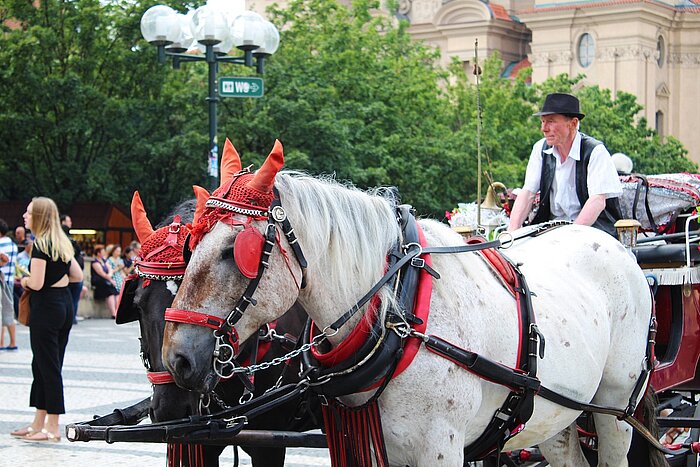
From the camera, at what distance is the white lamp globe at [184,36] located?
15156 mm

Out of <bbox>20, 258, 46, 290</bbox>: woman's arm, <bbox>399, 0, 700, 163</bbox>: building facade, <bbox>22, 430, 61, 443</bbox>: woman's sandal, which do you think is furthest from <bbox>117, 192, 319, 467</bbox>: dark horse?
<bbox>399, 0, 700, 163</bbox>: building facade

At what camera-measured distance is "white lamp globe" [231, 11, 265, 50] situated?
1484 centimetres

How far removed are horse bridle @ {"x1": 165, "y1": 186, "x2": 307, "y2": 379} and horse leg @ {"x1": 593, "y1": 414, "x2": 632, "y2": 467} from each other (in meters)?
2.18

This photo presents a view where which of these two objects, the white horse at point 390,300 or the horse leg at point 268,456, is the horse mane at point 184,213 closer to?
the horse leg at point 268,456

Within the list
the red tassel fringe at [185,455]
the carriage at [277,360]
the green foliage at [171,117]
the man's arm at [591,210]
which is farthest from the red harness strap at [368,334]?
the green foliage at [171,117]

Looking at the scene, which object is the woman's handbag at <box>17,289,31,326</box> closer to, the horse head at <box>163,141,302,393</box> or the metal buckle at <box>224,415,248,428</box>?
the metal buckle at <box>224,415,248,428</box>

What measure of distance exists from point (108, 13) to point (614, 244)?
24798 millimetres

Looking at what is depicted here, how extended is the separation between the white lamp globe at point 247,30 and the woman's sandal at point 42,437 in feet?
24.2

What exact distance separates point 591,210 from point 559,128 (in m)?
0.51

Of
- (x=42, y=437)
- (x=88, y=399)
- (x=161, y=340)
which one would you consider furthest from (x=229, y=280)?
(x=88, y=399)

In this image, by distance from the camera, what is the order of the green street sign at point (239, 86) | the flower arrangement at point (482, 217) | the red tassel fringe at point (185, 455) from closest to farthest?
the red tassel fringe at point (185, 455) < the flower arrangement at point (482, 217) < the green street sign at point (239, 86)

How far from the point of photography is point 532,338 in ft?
14.6

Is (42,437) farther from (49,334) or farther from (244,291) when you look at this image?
(244,291)

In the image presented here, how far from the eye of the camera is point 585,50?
5691cm
